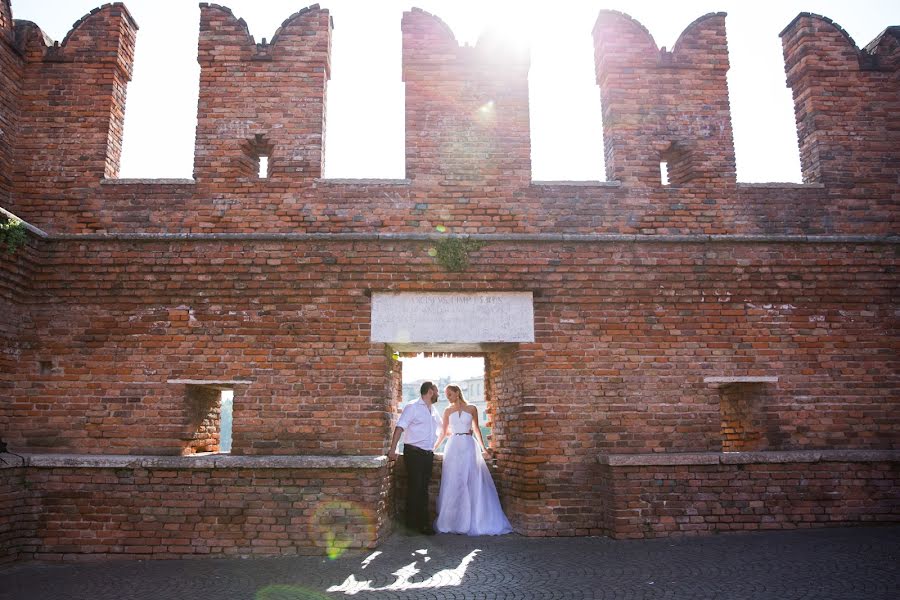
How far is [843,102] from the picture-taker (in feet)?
26.2

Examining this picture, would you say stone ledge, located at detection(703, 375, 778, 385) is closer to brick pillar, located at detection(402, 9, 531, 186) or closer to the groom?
brick pillar, located at detection(402, 9, 531, 186)

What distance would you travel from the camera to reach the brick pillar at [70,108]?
7.44 metres

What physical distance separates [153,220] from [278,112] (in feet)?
6.65

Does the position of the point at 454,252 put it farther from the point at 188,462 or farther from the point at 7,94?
the point at 7,94

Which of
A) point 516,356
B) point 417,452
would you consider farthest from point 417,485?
point 516,356

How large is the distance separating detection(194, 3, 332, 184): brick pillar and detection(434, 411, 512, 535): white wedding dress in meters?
3.82

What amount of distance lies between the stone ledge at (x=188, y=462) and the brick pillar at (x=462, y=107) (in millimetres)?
3531

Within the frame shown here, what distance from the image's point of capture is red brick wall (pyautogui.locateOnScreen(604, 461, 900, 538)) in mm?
6668

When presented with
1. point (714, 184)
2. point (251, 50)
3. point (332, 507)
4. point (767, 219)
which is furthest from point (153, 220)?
point (767, 219)

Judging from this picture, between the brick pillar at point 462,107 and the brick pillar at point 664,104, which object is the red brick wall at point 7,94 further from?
the brick pillar at point 664,104

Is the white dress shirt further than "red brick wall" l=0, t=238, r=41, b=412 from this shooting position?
Yes

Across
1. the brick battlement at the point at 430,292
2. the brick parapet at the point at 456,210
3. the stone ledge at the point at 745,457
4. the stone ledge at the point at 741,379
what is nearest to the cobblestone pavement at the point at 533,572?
the brick battlement at the point at 430,292

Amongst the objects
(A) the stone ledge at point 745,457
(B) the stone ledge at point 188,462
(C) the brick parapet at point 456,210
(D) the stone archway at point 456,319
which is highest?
(C) the brick parapet at point 456,210

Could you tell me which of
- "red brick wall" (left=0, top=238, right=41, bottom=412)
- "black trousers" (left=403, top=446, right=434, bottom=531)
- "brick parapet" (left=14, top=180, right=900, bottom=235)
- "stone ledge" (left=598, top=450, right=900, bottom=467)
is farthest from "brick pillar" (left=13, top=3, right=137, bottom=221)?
"stone ledge" (left=598, top=450, right=900, bottom=467)
